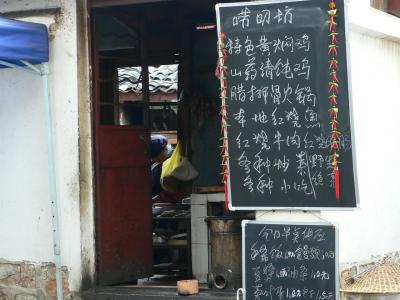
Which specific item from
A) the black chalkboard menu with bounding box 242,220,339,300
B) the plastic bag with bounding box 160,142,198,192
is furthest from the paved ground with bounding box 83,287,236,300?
the plastic bag with bounding box 160,142,198,192

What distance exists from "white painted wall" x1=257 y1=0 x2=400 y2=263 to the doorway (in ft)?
5.92

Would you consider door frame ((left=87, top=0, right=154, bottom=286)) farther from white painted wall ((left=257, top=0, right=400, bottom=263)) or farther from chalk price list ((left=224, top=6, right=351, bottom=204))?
white painted wall ((left=257, top=0, right=400, bottom=263))

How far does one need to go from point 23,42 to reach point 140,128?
5.35ft

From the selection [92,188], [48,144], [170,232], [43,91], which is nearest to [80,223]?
[92,188]

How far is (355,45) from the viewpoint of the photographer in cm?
636

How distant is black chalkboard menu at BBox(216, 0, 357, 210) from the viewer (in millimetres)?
5598

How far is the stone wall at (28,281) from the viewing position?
6.87 metres

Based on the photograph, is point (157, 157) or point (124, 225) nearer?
point (124, 225)

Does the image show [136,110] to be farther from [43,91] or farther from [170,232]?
[170,232]

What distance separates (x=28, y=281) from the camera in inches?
274

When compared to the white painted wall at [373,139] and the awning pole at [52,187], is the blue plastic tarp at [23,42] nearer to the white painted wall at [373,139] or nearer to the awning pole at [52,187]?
the awning pole at [52,187]

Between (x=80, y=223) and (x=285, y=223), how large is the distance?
2069 millimetres

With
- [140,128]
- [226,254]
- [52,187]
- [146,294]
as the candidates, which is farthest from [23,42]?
[226,254]

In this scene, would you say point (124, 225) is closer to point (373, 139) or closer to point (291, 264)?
point (291, 264)
